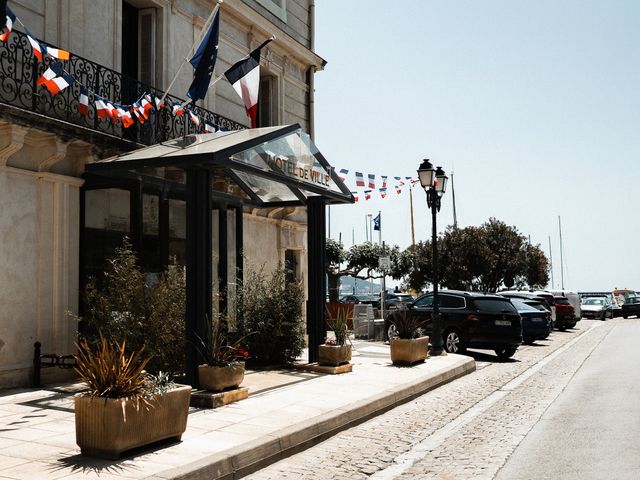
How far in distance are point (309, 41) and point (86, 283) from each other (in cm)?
1253

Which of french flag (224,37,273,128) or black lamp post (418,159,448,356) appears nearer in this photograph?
french flag (224,37,273,128)

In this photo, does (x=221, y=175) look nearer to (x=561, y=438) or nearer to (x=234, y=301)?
(x=234, y=301)

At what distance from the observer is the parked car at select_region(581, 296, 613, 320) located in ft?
152

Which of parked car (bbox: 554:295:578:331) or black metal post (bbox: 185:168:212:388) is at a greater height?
black metal post (bbox: 185:168:212:388)

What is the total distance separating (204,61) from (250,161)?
9.91ft

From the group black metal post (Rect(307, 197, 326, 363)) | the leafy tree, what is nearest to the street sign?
black metal post (Rect(307, 197, 326, 363))

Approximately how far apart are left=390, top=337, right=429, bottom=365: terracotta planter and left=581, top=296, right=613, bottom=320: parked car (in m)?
36.1

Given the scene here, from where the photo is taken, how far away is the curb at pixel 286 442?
6.04 metres

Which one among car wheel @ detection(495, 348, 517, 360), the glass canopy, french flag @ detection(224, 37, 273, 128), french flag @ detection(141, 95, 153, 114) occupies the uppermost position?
french flag @ detection(224, 37, 273, 128)

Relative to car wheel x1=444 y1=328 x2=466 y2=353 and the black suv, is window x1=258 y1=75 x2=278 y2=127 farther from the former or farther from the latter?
car wheel x1=444 y1=328 x2=466 y2=353

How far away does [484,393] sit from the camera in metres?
12.0

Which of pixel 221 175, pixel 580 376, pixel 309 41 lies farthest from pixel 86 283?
pixel 309 41

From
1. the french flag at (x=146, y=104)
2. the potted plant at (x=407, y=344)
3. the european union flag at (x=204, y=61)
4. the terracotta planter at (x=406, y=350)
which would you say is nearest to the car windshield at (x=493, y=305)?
the potted plant at (x=407, y=344)

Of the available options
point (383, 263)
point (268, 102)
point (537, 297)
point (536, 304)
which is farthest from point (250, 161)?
point (537, 297)
